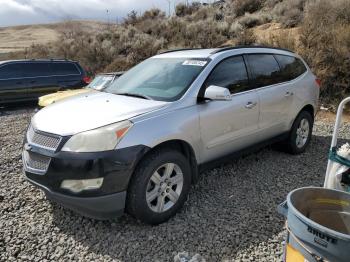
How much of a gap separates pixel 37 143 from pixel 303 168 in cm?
378

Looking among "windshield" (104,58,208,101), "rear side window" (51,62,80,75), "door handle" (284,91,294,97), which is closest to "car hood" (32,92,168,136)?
"windshield" (104,58,208,101)

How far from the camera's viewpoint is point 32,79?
11766 mm

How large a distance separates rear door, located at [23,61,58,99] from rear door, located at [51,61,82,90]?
0.64 feet

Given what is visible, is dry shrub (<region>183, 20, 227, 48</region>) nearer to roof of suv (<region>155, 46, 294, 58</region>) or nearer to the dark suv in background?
the dark suv in background

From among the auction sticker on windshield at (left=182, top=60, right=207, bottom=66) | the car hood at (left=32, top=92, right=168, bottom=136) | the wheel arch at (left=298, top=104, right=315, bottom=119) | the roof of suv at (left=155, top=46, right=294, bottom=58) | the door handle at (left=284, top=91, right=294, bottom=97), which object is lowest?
the wheel arch at (left=298, top=104, right=315, bottom=119)

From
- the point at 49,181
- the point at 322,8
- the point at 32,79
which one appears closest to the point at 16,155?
the point at 49,181

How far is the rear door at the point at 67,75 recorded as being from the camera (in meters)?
Result: 12.2

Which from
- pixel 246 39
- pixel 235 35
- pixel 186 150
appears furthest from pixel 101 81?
pixel 235 35

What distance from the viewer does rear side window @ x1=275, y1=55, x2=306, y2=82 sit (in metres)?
5.48

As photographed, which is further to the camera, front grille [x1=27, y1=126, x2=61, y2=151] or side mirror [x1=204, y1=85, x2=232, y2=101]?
side mirror [x1=204, y1=85, x2=232, y2=101]

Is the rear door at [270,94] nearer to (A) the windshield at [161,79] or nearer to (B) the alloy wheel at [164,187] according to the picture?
(A) the windshield at [161,79]

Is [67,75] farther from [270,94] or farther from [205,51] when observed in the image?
[270,94]

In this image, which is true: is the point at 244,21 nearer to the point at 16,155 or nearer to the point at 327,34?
the point at 327,34

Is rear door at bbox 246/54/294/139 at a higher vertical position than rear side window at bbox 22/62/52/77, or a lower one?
higher
